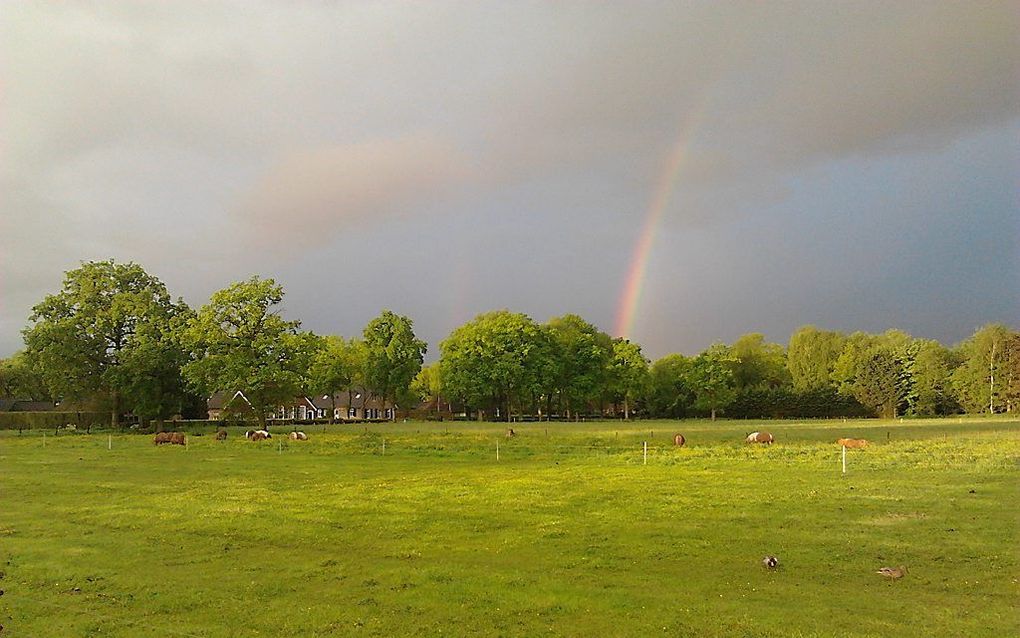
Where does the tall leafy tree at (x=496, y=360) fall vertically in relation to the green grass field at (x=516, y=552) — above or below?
above

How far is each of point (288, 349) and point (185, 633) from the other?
58.3 metres

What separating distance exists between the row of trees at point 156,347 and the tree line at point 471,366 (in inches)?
5.3

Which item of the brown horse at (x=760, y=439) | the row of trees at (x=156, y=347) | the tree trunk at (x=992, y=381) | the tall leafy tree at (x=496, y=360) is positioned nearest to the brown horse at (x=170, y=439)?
the row of trees at (x=156, y=347)

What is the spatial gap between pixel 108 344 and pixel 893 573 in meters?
77.8

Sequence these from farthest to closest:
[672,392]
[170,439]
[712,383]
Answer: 1. [672,392]
2. [712,383]
3. [170,439]

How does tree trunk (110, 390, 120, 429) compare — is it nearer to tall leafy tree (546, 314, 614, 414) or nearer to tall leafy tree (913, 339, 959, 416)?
tall leafy tree (546, 314, 614, 414)

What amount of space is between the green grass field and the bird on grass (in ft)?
0.57

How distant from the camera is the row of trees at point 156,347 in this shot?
65.2 meters

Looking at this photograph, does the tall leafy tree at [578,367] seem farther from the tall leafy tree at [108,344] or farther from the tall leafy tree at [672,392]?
the tall leafy tree at [108,344]

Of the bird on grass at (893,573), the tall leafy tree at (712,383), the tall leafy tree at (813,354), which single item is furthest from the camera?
the tall leafy tree at (813,354)

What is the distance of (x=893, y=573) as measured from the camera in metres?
12.8

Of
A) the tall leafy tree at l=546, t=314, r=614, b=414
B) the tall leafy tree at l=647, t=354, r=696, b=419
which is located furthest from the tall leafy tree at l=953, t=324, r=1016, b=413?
the tall leafy tree at l=546, t=314, r=614, b=414

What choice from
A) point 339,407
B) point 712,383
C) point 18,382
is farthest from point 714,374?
point 18,382

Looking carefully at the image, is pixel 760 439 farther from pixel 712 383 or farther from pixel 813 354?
pixel 813 354
